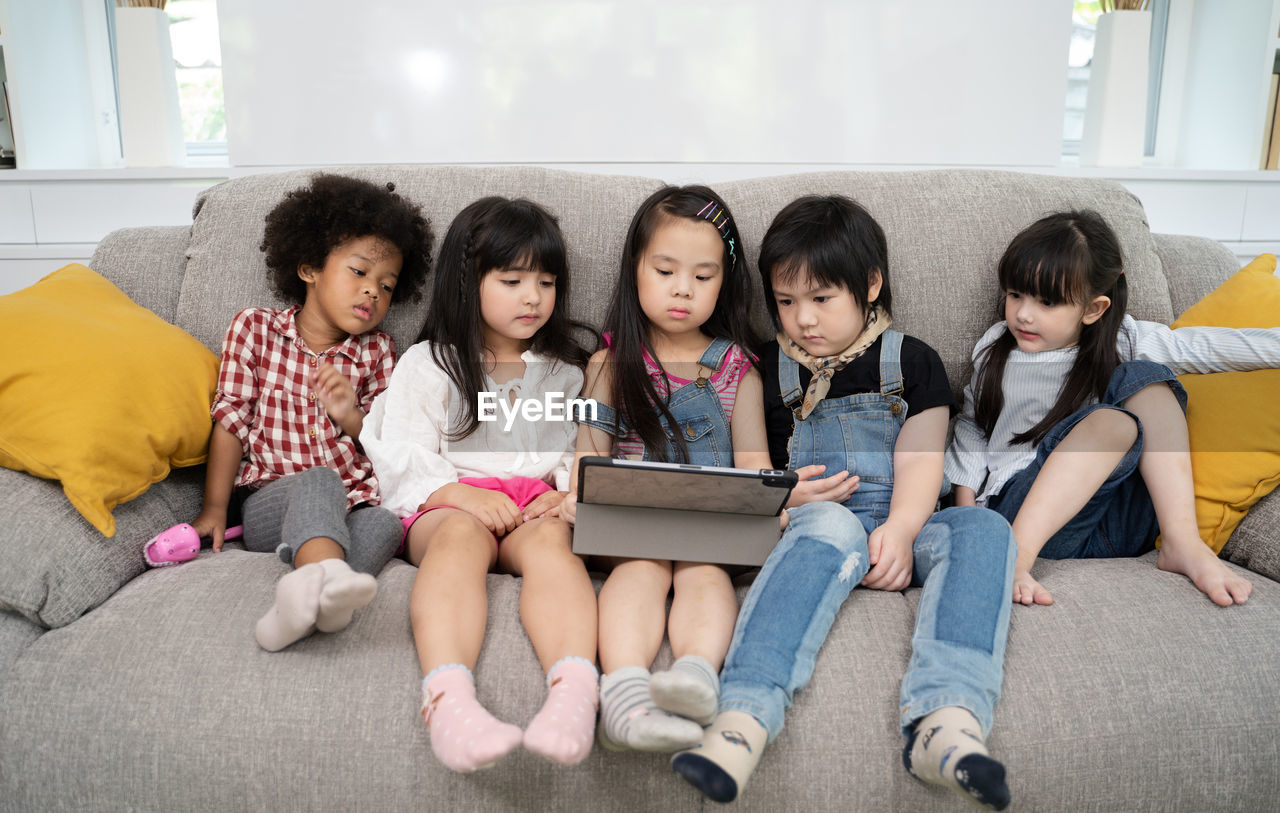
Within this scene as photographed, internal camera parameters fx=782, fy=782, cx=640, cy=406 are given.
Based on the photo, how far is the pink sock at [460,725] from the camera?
0.76 m

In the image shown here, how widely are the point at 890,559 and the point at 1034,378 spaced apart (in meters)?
0.48

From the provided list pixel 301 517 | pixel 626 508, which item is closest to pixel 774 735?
pixel 626 508

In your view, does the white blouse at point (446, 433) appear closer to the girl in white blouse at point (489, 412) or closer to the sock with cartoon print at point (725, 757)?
the girl in white blouse at point (489, 412)

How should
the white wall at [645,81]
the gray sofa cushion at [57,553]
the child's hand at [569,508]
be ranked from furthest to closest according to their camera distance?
the white wall at [645,81] < the child's hand at [569,508] < the gray sofa cushion at [57,553]

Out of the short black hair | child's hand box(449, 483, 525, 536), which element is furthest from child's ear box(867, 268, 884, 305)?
child's hand box(449, 483, 525, 536)

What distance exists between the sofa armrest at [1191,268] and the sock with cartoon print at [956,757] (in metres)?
1.11

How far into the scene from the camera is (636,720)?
0.80 meters

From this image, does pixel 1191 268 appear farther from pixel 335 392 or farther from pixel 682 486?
pixel 335 392

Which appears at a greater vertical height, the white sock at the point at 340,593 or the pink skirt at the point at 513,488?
the white sock at the point at 340,593

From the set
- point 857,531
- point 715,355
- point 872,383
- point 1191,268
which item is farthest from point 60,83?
point 1191,268

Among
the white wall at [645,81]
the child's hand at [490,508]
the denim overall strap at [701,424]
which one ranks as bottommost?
the child's hand at [490,508]

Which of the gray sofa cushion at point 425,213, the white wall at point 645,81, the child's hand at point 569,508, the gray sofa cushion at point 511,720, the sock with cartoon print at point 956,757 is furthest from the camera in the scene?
the white wall at point 645,81

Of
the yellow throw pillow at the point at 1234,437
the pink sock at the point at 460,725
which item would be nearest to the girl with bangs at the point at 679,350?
the pink sock at the point at 460,725

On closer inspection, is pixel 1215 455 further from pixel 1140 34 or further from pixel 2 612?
pixel 1140 34
